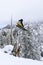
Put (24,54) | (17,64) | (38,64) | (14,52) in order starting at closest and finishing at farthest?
1. (17,64)
2. (38,64)
3. (14,52)
4. (24,54)

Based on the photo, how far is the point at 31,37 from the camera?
3091cm

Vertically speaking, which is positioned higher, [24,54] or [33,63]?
[33,63]

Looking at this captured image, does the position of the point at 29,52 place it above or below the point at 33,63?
below

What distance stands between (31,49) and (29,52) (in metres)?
0.51

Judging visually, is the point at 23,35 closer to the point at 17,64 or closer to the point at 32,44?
the point at 32,44

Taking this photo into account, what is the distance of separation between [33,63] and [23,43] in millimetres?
21541

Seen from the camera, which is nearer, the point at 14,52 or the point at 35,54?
the point at 14,52

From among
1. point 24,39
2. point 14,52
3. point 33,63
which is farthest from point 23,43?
point 33,63

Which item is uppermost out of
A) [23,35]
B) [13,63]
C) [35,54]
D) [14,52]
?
[13,63]

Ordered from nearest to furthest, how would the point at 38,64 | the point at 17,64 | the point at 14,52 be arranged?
the point at 17,64
the point at 38,64
the point at 14,52

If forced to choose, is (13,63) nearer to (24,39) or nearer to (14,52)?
(14,52)

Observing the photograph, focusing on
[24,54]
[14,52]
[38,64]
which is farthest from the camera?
[24,54]

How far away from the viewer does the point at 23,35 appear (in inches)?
1235

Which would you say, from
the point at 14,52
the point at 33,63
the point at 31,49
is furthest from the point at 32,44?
the point at 33,63
